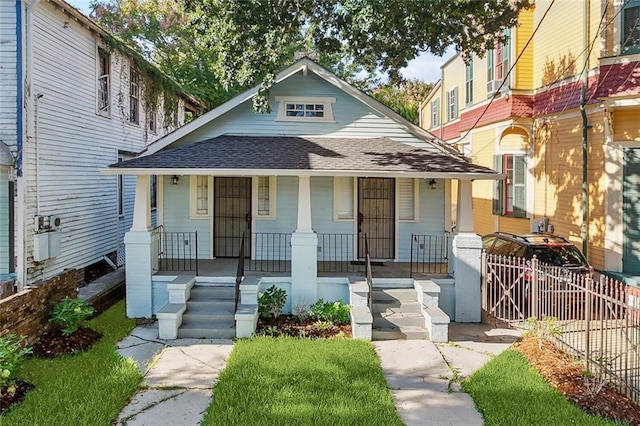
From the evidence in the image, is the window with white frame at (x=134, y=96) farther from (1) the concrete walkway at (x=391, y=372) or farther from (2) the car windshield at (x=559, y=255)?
(2) the car windshield at (x=559, y=255)

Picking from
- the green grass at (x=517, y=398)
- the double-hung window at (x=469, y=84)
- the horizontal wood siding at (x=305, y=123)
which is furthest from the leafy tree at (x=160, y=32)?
the green grass at (x=517, y=398)

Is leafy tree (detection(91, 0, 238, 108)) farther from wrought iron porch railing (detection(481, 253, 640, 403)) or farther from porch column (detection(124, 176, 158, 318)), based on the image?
wrought iron porch railing (detection(481, 253, 640, 403))

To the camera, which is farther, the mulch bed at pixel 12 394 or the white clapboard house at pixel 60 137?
the white clapboard house at pixel 60 137

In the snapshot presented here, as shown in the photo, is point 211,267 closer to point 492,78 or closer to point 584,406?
point 584,406

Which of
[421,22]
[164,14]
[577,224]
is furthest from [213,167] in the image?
[164,14]

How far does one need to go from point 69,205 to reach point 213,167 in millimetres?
4226

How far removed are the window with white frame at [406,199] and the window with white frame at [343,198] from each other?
3.94ft

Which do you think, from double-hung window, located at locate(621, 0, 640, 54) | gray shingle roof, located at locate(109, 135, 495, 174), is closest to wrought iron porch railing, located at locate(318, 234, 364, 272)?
gray shingle roof, located at locate(109, 135, 495, 174)

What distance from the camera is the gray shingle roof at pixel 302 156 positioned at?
977cm

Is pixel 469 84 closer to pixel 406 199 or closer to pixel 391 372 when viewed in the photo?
pixel 406 199

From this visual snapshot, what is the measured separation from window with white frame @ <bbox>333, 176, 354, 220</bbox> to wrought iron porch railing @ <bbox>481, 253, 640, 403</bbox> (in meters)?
3.65

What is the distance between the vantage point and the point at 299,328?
29.5 feet

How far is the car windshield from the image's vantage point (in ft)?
31.8

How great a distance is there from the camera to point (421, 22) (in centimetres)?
1016
